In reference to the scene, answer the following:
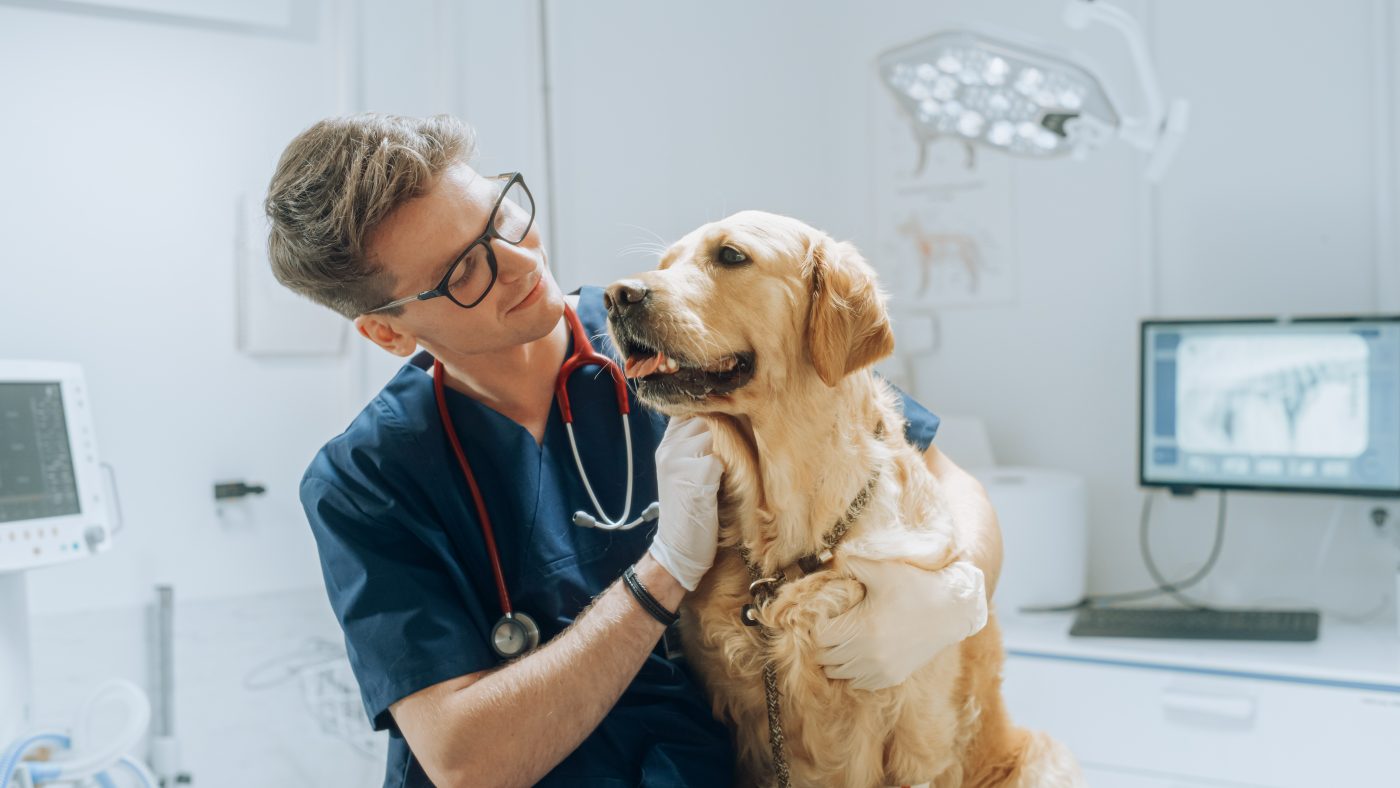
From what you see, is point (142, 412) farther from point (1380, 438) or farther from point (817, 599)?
point (1380, 438)

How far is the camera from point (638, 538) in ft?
4.26

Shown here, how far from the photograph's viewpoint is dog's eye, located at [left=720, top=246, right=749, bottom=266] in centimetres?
116

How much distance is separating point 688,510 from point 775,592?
0.46 ft

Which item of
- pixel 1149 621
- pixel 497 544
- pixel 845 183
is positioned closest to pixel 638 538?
pixel 497 544

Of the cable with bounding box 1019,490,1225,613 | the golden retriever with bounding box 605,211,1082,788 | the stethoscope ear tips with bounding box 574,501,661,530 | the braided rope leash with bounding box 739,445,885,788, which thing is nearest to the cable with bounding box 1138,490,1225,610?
the cable with bounding box 1019,490,1225,613

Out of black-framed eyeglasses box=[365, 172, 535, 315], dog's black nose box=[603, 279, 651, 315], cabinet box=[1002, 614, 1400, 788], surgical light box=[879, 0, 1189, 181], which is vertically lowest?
cabinet box=[1002, 614, 1400, 788]

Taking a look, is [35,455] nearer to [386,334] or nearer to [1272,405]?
[386,334]

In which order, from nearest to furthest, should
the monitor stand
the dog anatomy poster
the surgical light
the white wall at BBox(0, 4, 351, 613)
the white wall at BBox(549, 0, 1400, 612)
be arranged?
the monitor stand < the surgical light < the white wall at BBox(0, 4, 351, 613) < the white wall at BBox(549, 0, 1400, 612) < the dog anatomy poster

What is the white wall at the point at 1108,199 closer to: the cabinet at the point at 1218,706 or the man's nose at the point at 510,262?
the cabinet at the point at 1218,706

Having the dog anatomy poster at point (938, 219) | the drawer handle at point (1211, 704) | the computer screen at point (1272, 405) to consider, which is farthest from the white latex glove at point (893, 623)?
the dog anatomy poster at point (938, 219)

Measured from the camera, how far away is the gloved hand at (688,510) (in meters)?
1.14

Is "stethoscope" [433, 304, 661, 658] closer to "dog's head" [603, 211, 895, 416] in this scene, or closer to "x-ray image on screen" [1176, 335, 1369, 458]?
"dog's head" [603, 211, 895, 416]

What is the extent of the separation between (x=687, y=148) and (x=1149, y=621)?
1.54m

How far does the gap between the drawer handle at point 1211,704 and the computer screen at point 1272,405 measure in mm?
523
